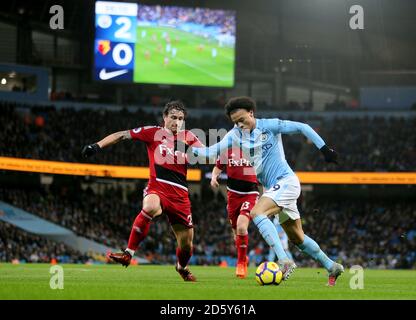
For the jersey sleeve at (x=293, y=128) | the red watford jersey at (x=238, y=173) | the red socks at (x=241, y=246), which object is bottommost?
the red socks at (x=241, y=246)

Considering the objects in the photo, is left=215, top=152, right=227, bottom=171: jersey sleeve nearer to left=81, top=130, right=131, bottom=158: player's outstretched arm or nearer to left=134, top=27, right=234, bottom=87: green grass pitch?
left=81, top=130, right=131, bottom=158: player's outstretched arm

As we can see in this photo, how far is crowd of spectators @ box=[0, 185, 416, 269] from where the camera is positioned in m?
38.2

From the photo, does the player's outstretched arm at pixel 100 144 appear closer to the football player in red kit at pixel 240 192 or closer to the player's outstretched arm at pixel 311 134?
the player's outstretched arm at pixel 311 134

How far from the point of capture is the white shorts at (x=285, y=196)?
35.6ft

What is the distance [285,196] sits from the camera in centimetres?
1087

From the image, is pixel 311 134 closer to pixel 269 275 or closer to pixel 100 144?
pixel 269 275

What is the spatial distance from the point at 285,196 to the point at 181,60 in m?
34.8

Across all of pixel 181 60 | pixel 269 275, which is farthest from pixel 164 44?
pixel 269 275

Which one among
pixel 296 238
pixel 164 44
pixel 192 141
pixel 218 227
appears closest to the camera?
pixel 296 238

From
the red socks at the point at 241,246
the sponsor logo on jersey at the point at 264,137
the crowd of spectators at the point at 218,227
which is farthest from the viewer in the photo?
the crowd of spectators at the point at 218,227

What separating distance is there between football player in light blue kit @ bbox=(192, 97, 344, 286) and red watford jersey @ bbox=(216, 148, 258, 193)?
3.55 meters

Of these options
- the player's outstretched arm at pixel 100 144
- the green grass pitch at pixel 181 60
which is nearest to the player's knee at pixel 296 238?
the player's outstretched arm at pixel 100 144

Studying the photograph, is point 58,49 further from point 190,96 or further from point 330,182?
point 330,182

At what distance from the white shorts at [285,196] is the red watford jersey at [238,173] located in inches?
154
